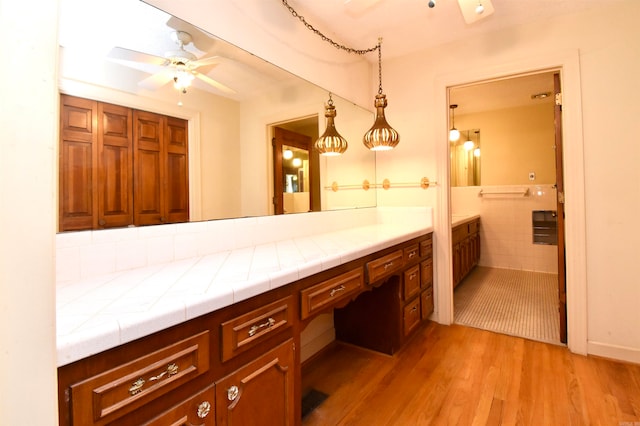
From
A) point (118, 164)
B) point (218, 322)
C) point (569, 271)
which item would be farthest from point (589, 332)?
point (118, 164)

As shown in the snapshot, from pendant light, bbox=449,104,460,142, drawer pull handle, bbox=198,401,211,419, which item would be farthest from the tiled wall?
drawer pull handle, bbox=198,401,211,419

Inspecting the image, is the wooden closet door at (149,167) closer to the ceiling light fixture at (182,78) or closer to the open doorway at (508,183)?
the ceiling light fixture at (182,78)

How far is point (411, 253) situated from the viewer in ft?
7.26

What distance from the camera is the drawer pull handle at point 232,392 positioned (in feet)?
2.99

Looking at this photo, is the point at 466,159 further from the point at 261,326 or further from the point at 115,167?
the point at 115,167

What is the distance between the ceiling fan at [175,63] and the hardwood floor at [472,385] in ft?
5.71

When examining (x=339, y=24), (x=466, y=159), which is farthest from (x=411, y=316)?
(x=466, y=159)

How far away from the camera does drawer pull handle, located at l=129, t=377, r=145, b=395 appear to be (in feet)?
2.26

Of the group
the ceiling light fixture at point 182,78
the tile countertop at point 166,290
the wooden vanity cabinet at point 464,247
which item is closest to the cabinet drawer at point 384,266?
the tile countertop at point 166,290

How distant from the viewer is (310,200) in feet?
7.17

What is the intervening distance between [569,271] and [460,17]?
6.56ft

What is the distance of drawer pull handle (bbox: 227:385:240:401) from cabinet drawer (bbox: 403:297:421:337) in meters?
1.49

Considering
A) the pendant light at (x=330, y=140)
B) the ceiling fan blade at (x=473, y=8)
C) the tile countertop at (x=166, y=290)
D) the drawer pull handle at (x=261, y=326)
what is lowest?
the drawer pull handle at (x=261, y=326)

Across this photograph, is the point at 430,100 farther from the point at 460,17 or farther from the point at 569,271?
the point at 569,271
